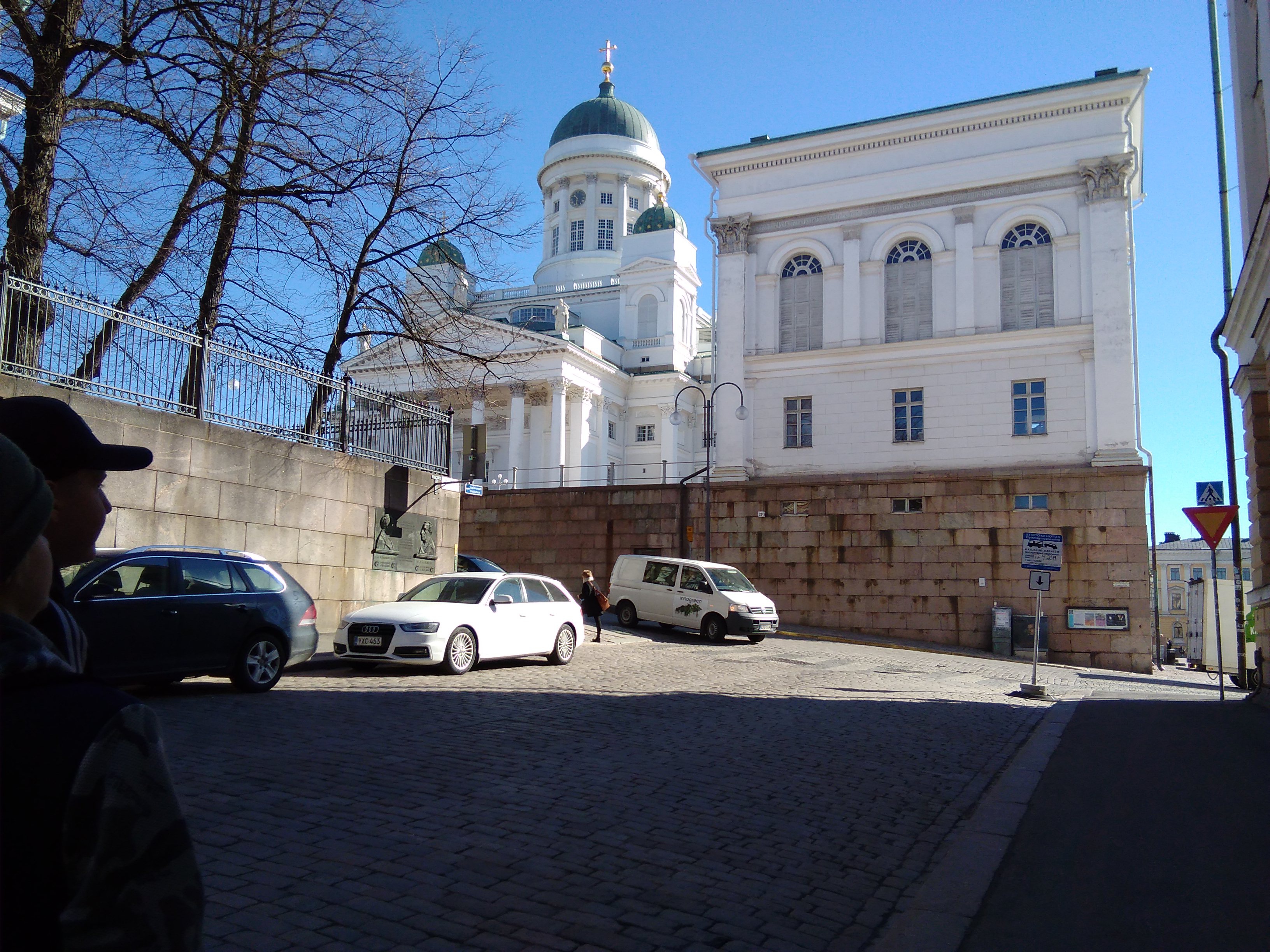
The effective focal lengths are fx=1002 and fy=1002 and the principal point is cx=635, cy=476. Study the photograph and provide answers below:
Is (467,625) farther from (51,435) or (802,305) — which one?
(802,305)

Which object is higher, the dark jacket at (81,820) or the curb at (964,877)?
the dark jacket at (81,820)

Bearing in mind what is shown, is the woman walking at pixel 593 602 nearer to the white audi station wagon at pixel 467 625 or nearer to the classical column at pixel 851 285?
the white audi station wagon at pixel 467 625

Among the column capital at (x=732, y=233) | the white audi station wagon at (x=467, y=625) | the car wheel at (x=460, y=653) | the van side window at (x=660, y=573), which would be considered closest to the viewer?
the white audi station wagon at (x=467, y=625)

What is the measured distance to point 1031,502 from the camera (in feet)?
89.0

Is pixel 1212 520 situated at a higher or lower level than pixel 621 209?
lower

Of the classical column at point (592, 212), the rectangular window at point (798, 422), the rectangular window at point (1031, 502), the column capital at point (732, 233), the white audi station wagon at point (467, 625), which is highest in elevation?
the classical column at point (592, 212)

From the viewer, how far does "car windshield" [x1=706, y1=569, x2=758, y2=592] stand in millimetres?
23375

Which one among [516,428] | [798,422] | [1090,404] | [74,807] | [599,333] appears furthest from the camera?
[599,333]

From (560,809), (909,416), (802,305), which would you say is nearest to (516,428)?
(802,305)

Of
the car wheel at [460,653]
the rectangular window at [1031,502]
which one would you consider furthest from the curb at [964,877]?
the rectangular window at [1031,502]

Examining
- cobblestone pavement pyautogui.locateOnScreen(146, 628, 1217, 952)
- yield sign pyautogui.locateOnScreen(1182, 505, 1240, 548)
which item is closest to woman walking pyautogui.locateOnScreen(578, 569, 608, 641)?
cobblestone pavement pyautogui.locateOnScreen(146, 628, 1217, 952)

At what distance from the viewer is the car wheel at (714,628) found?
894 inches

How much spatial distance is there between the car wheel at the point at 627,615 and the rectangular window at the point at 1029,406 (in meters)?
12.9

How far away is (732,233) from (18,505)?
33.3 metres
